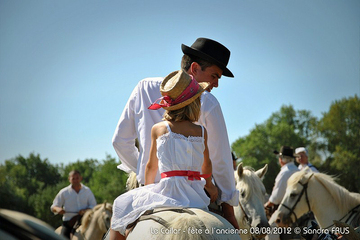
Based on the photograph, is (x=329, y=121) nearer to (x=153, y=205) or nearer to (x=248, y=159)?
(x=248, y=159)

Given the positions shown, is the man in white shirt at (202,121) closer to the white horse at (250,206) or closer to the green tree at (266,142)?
the white horse at (250,206)

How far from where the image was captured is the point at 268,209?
10.8m

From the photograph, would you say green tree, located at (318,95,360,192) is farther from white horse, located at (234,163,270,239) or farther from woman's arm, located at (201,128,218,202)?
woman's arm, located at (201,128,218,202)

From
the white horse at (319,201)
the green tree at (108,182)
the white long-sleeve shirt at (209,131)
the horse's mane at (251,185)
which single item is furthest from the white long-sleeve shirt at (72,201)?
the green tree at (108,182)

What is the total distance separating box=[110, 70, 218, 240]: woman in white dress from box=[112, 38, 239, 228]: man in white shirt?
290 mm

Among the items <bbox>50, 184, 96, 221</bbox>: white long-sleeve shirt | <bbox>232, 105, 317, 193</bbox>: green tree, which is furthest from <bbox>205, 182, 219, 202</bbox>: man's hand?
<bbox>232, 105, 317, 193</bbox>: green tree

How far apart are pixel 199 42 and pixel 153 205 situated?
1.90 m

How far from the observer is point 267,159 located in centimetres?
5922

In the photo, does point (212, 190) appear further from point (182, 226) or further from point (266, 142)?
point (266, 142)

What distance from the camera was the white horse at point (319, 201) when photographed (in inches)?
293

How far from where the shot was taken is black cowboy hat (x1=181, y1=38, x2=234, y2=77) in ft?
13.2

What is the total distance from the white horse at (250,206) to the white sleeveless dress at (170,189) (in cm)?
275

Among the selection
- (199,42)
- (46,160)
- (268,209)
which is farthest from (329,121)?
(199,42)

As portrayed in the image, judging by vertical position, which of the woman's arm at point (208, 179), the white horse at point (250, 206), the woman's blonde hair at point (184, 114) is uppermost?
the woman's blonde hair at point (184, 114)
